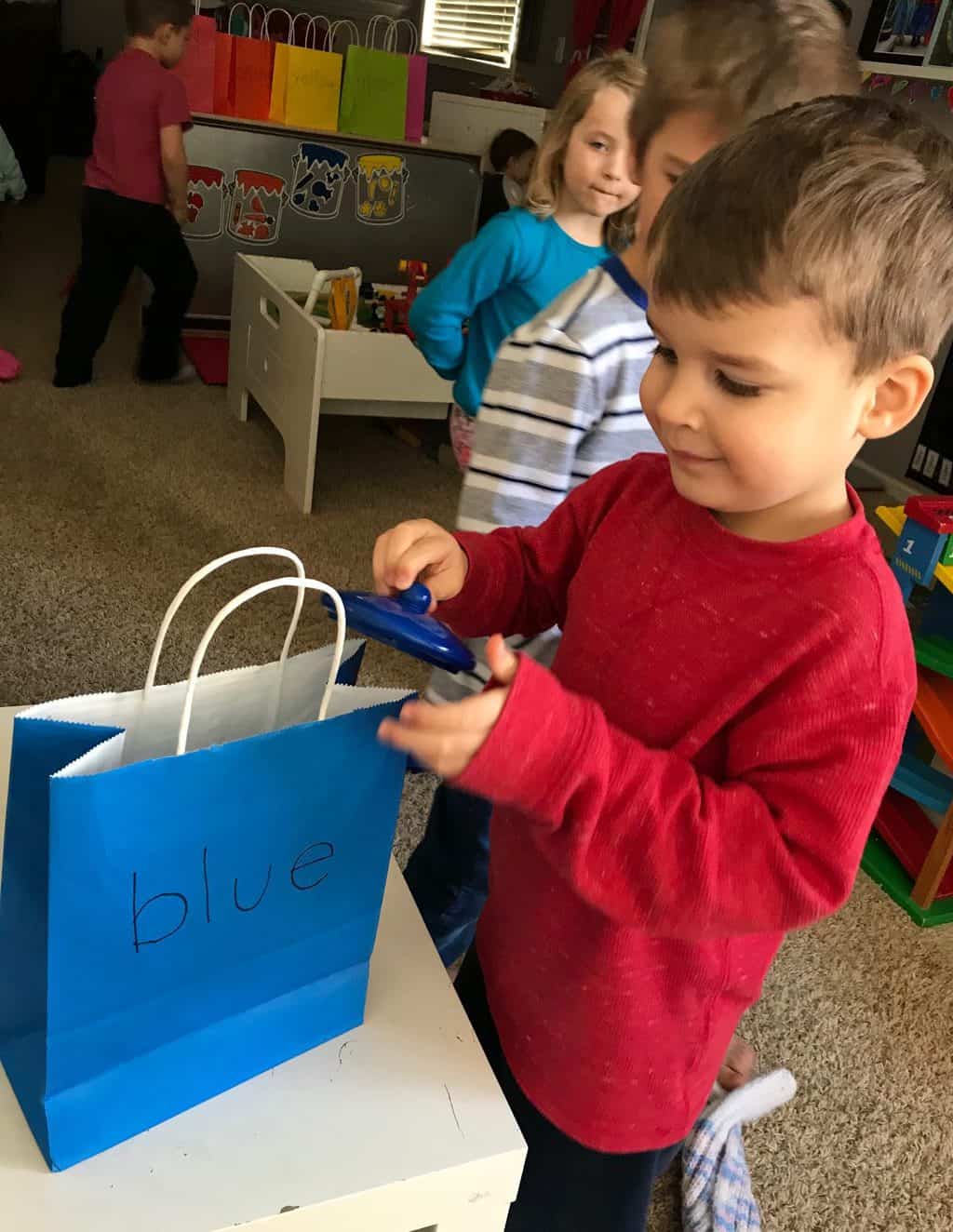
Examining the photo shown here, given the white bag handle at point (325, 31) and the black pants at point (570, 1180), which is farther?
the white bag handle at point (325, 31)

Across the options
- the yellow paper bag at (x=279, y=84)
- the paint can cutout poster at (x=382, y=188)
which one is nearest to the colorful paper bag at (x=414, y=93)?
the paint can cutout poster at (x=382, y=188)

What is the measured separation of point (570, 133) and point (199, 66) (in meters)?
2.23

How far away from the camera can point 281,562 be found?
2.18 metres

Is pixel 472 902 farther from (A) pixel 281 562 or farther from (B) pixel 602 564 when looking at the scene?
(A) pixel 281 562

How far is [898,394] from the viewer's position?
558 mm

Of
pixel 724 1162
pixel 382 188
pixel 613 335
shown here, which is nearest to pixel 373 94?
pixel 382 188

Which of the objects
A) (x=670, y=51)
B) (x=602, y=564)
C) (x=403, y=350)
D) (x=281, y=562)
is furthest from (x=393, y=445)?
(x=602, y=564)

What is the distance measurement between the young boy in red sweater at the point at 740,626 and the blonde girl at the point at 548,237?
891 mm

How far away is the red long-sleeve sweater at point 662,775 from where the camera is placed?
54 centimetres

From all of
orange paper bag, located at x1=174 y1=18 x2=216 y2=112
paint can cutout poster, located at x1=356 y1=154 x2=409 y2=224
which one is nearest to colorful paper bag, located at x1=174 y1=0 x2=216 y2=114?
orange paper bag, located at x1=174 y1=18 x2=216 y2=112

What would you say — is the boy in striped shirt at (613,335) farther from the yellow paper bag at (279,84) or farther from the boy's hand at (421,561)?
the yellow paper bag at (279,84)

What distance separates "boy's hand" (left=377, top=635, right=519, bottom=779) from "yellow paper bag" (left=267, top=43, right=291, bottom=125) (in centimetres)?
332

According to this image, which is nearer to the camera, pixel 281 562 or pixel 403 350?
pixel 281 562

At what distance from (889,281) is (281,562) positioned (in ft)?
5.78
